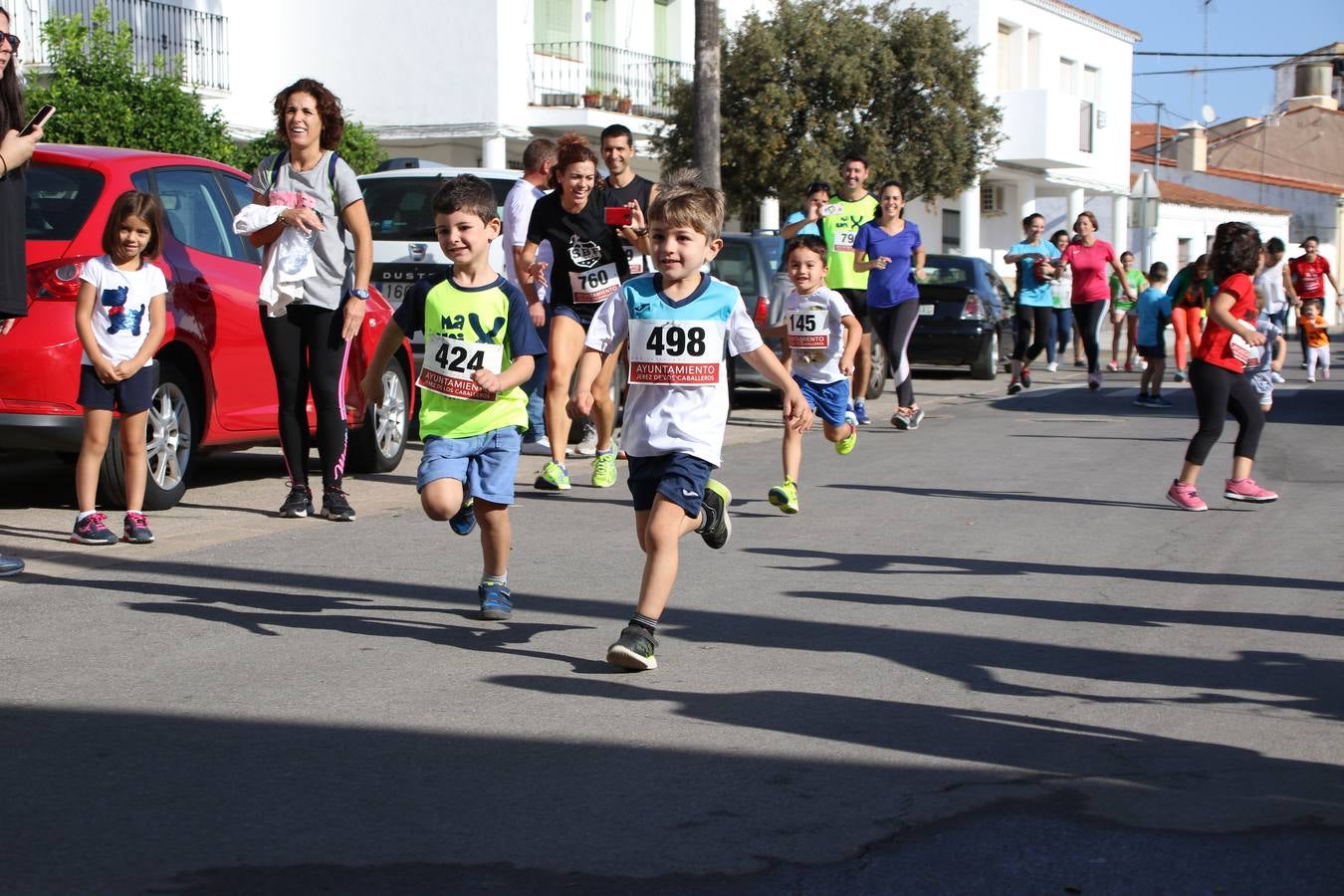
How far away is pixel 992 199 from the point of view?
45375 mm

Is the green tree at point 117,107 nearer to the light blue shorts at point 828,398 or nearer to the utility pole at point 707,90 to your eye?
the utility pole at point 707,90

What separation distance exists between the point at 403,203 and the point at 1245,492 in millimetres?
6118

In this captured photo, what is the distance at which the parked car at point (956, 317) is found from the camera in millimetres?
20625

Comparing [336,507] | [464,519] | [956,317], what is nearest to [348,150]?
[956,317]

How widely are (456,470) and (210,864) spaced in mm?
2586

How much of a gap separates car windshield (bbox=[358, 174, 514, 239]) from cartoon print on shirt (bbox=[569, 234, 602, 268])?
95.9 inches

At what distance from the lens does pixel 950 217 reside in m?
42.8

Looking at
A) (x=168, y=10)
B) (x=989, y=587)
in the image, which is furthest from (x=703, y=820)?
(x=168, y=10)

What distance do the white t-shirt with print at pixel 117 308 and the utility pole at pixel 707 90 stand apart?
9529 millimetres

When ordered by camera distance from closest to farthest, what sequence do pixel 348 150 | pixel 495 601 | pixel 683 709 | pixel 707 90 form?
pixel 683 709 → pixel 495 601 → pixel 707 90 → pixel 348 150

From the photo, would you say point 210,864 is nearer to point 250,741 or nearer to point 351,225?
point 250,741

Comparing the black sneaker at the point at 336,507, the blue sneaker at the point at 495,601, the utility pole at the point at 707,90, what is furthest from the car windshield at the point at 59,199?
the utility pole at the point at 707,90

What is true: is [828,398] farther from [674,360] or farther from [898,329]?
[898,329]

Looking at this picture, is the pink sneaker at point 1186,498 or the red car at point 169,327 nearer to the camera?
the red car at point 169,327
